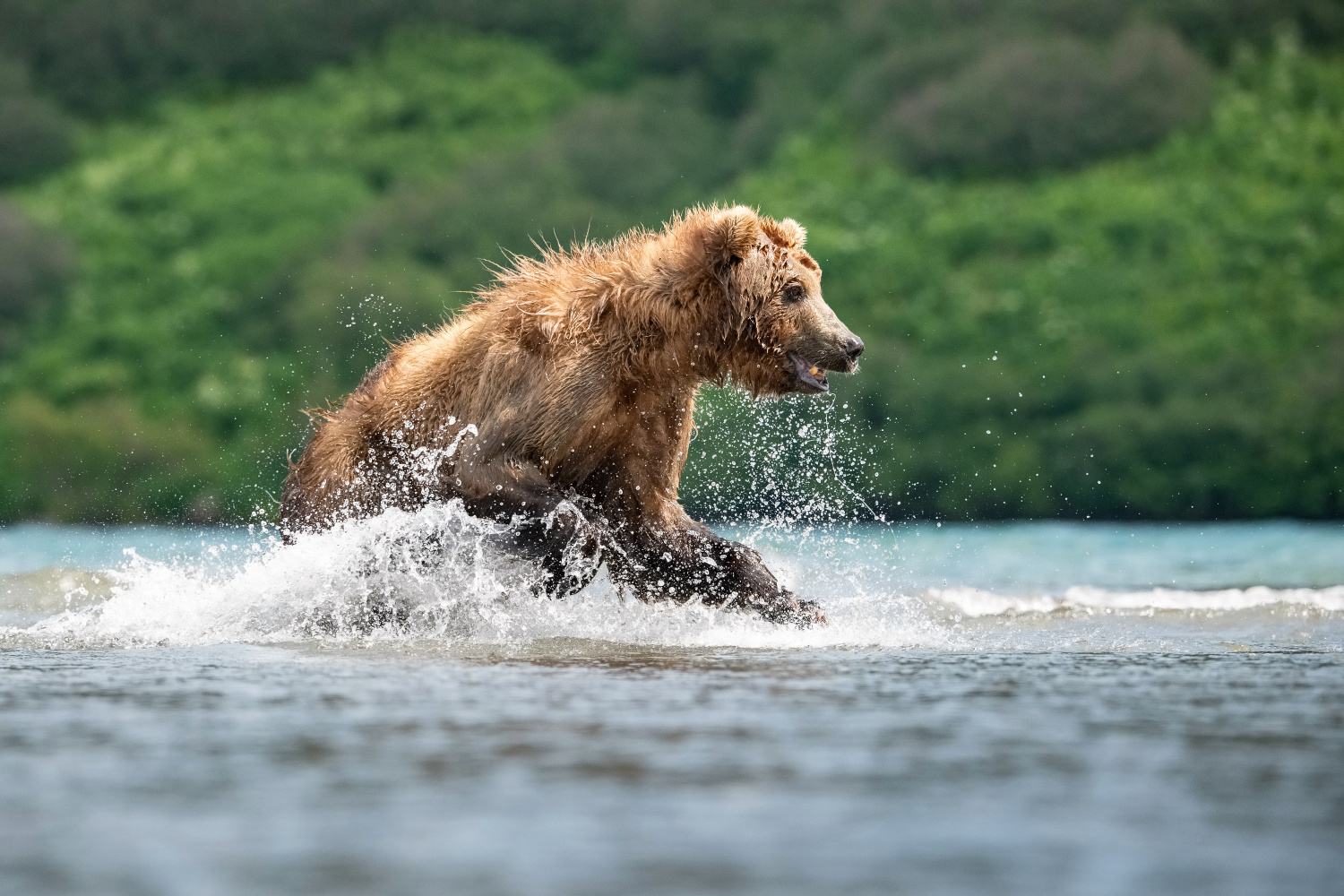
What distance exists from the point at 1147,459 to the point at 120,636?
17926 mm

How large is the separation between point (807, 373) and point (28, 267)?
23.5m

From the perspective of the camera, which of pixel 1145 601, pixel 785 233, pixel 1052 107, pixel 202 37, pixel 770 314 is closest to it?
pixel 770 314

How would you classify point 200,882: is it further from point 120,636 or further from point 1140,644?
point 1140,644

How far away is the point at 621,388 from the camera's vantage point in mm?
7707

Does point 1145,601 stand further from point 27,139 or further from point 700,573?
point 27,139

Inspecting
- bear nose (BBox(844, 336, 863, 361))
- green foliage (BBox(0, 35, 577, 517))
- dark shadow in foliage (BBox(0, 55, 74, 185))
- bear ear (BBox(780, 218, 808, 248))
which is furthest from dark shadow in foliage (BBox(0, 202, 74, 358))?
bear nose (BBox(844, 336, 863, 361))

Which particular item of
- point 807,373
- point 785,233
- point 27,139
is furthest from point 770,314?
A: point 27,139

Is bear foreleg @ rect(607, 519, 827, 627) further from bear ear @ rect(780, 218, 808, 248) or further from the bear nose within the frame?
bear ear @ rect(780, 218, 808, 248)

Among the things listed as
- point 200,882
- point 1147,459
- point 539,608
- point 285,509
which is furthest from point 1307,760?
point 1147,459

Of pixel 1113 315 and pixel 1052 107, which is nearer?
pixel 1113 315

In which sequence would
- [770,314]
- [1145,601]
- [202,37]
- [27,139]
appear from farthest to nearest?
[202,37], [27,139], [1145,601], [770,314]

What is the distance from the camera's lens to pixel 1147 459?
924 inches

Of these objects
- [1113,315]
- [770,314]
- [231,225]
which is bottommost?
[770,314]

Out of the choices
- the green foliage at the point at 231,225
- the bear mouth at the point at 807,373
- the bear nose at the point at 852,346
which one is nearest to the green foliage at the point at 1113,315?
the green foliage at the point at 231,225
